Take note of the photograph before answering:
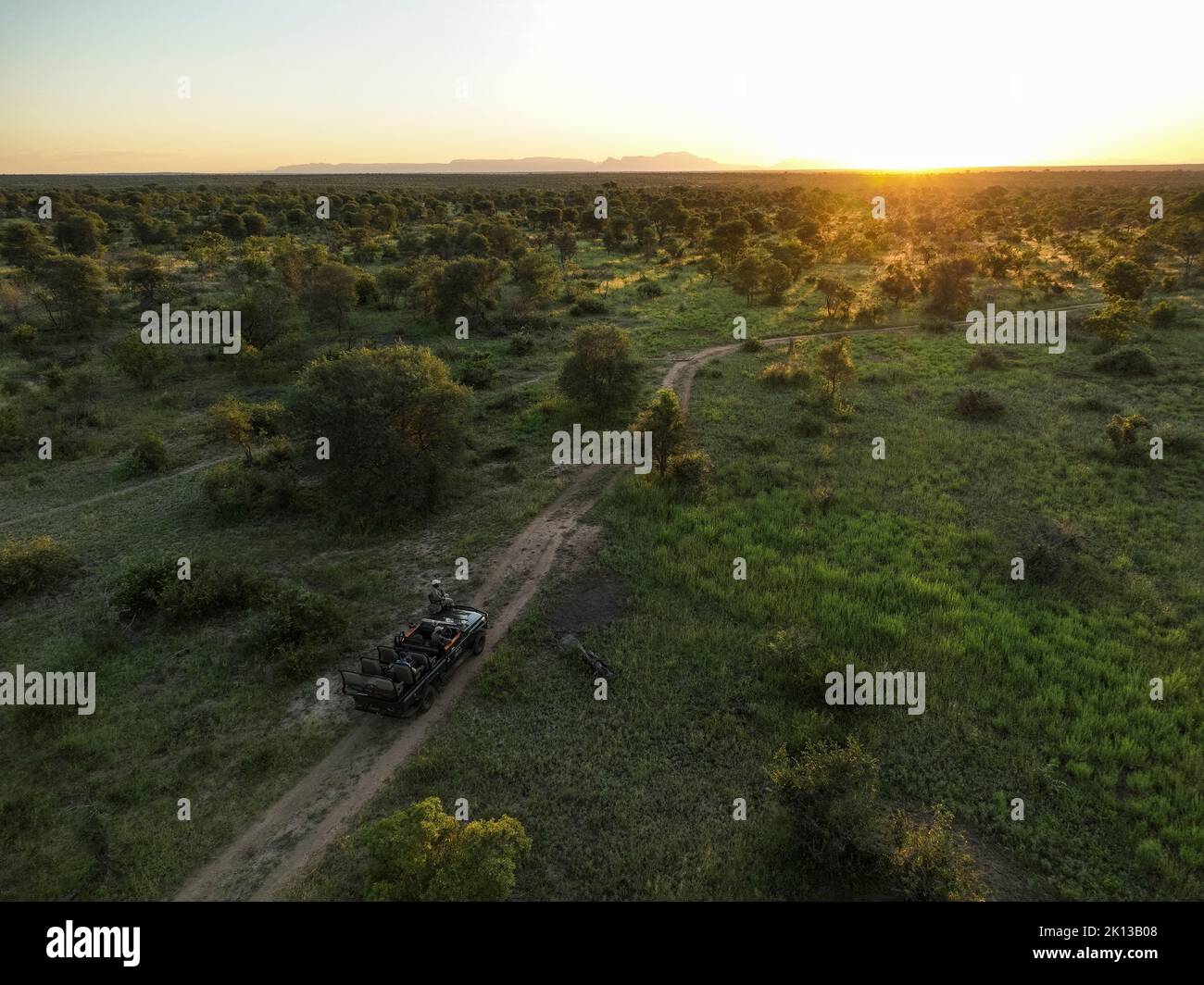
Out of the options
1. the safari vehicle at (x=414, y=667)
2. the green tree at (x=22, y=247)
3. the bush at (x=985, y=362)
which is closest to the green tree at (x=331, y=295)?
the green tree at (x=22, y=247)

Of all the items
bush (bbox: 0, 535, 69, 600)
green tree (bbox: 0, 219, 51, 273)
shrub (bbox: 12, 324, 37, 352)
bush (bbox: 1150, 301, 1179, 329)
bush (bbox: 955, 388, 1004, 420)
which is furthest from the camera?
green tree (bbox: 0, 219, 51, 273)

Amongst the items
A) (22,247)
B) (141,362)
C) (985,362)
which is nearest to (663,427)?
(985,362)

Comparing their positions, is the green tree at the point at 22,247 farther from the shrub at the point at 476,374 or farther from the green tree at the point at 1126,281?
the green tree at the point at 1126,281

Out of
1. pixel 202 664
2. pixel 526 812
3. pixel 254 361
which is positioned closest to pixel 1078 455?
pixel 526 812

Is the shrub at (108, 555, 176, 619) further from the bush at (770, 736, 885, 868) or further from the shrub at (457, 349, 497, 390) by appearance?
the shrub at (457, 349, 497, 390)

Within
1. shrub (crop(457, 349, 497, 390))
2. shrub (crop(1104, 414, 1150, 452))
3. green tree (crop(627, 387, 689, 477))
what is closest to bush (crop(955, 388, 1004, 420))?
shrub (crop(1104, 414, 1150, 452))

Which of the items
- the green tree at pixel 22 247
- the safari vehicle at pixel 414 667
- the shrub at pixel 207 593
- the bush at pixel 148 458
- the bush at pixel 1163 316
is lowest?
the safari vehicle at pixel 414 667
